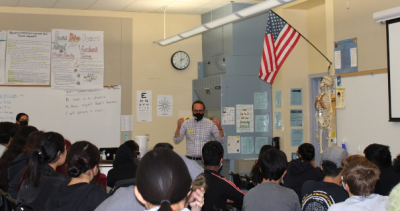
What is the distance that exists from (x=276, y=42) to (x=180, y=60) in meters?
2.00

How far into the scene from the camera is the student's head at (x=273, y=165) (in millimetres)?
2771

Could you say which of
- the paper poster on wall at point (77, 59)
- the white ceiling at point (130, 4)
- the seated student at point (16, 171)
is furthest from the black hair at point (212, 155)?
the paper poster on wall at point (77, 59)

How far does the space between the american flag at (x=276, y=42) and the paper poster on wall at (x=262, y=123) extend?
0.93m

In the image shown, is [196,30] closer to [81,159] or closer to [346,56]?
[346,56]

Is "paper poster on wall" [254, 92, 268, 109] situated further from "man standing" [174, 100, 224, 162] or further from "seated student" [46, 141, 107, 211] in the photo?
"seated student" [46, 141, 107, 211]

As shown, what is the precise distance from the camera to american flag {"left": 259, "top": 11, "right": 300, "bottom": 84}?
18.8 ft

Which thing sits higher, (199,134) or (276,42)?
(276,42)

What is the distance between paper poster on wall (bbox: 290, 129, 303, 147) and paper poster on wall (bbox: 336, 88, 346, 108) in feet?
4.81

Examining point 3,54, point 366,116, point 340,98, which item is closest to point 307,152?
point 366,116

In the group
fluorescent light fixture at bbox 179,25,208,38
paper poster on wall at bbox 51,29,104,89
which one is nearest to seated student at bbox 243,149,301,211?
fluorescent light fixture at bbox 179,25,208,38

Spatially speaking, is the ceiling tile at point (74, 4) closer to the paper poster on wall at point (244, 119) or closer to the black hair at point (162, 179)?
the paper poster on wall at point (244, 119)

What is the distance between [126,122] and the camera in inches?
278

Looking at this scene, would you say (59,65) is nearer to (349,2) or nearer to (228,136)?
(228,136)

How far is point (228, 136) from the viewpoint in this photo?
663 cm
